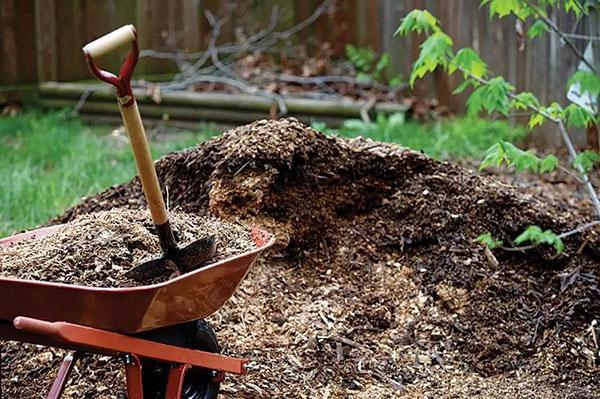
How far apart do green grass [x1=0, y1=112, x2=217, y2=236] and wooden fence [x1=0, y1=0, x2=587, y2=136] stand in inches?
33.8

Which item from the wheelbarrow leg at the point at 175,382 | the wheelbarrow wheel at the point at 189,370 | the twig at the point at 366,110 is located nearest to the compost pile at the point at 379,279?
the wheelbarrow wheel at the point at 189,370

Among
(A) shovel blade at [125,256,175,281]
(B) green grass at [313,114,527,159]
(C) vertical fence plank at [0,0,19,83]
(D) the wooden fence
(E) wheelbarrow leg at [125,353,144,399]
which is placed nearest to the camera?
(E) wheelbarrow leg at [125,353,144,399]

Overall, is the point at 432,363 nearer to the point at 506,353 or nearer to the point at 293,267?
the point at 506,353

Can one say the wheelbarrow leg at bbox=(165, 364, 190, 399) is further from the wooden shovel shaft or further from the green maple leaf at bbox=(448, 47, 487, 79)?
the green maple leaf at bbox=(448, 47, 487, 79)

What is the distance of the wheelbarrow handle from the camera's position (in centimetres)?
193

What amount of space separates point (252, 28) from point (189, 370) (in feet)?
24.6

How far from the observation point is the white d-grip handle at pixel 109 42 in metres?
1.93

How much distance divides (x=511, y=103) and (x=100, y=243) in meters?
1.67

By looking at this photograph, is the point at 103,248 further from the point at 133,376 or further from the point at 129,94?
the point at 129,94

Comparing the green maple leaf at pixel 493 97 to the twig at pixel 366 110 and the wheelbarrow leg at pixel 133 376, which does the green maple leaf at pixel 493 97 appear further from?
the twig at pixel 366 110

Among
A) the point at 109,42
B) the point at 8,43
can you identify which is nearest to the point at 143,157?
the point at 109,42

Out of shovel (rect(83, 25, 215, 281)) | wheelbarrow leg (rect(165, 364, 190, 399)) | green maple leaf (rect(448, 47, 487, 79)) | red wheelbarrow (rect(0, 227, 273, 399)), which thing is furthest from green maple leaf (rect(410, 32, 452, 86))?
wheelbarrow leg (rect(165, 364, 190, 399))

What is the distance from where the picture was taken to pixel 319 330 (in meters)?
3.06

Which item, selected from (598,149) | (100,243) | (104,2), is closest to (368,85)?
(104,2)
